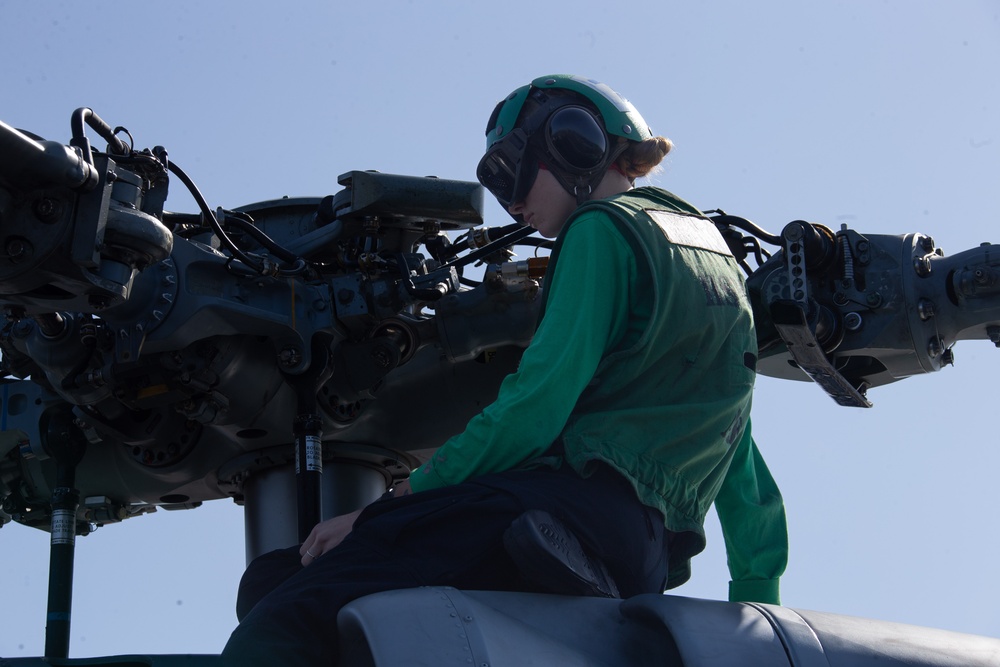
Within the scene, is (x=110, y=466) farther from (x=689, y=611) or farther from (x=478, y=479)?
(x=689, y=611)

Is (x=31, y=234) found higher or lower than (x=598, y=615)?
higher

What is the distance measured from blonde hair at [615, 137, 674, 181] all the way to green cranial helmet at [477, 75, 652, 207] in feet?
0.09

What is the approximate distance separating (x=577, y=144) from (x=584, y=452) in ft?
4.26

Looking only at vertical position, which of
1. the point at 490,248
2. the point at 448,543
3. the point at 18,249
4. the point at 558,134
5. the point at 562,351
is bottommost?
the point at 448,543

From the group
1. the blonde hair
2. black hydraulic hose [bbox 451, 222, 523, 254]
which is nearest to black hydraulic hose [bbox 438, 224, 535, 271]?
black hydraulic hose [bbox 451, 222, 523, 254]

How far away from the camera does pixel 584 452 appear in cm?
454

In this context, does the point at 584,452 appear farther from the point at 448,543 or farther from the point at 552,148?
the point at 552,148

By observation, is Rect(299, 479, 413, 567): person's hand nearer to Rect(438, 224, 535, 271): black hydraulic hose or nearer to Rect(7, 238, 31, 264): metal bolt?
Rect(7, 238, 31, 264): metal bolt

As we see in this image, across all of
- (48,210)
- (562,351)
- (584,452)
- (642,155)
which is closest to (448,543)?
(584,452)


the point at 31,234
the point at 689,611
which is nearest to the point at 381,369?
the point at 31,234

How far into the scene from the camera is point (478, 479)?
178 inches

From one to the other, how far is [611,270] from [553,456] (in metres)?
0.62

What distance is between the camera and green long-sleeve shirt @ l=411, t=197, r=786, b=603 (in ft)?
14.5

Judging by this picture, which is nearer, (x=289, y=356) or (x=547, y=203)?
(x=547, y=203)
